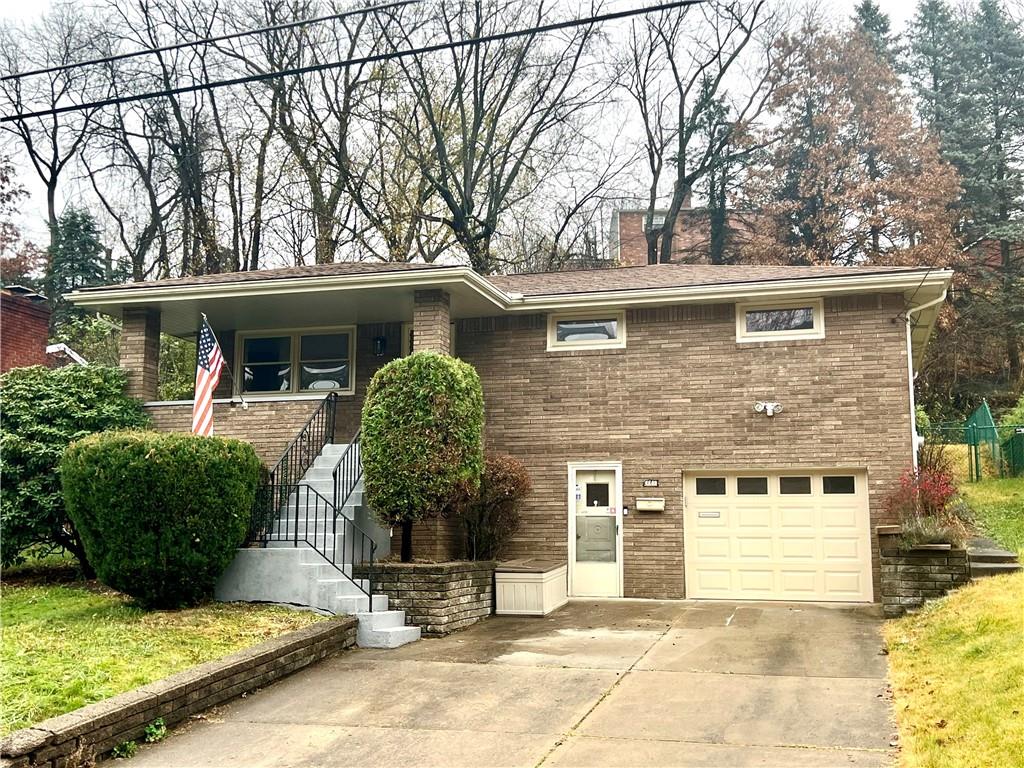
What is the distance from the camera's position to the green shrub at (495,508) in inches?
536

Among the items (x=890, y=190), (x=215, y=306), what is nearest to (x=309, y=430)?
(x=215, y=306)

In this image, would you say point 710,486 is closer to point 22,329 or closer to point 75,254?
point 22,329

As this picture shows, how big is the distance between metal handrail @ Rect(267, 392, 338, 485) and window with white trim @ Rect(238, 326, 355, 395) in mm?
971

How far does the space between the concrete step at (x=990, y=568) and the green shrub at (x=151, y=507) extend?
8.76m

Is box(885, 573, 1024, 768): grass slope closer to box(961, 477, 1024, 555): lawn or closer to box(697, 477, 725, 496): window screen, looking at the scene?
box(961, 477, 1024, 555): lawn

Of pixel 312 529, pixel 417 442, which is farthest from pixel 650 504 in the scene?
pixel 312 529

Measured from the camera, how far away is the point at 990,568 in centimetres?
1112

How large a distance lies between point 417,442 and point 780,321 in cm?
612

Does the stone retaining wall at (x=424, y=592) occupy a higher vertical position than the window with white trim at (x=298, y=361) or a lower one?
lower

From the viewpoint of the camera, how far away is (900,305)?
45.0 ft

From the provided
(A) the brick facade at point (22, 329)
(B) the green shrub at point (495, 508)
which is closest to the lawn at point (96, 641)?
(B) the green shrub at point (495, 508)

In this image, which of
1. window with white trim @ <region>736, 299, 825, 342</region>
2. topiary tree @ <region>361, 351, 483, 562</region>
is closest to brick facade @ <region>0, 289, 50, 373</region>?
topiary tree @ <region>361, 351, 483, 562</region>

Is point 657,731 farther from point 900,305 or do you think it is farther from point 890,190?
point 890,190

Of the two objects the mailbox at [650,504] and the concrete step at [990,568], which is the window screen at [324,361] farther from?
the concrete step at [990,568]
